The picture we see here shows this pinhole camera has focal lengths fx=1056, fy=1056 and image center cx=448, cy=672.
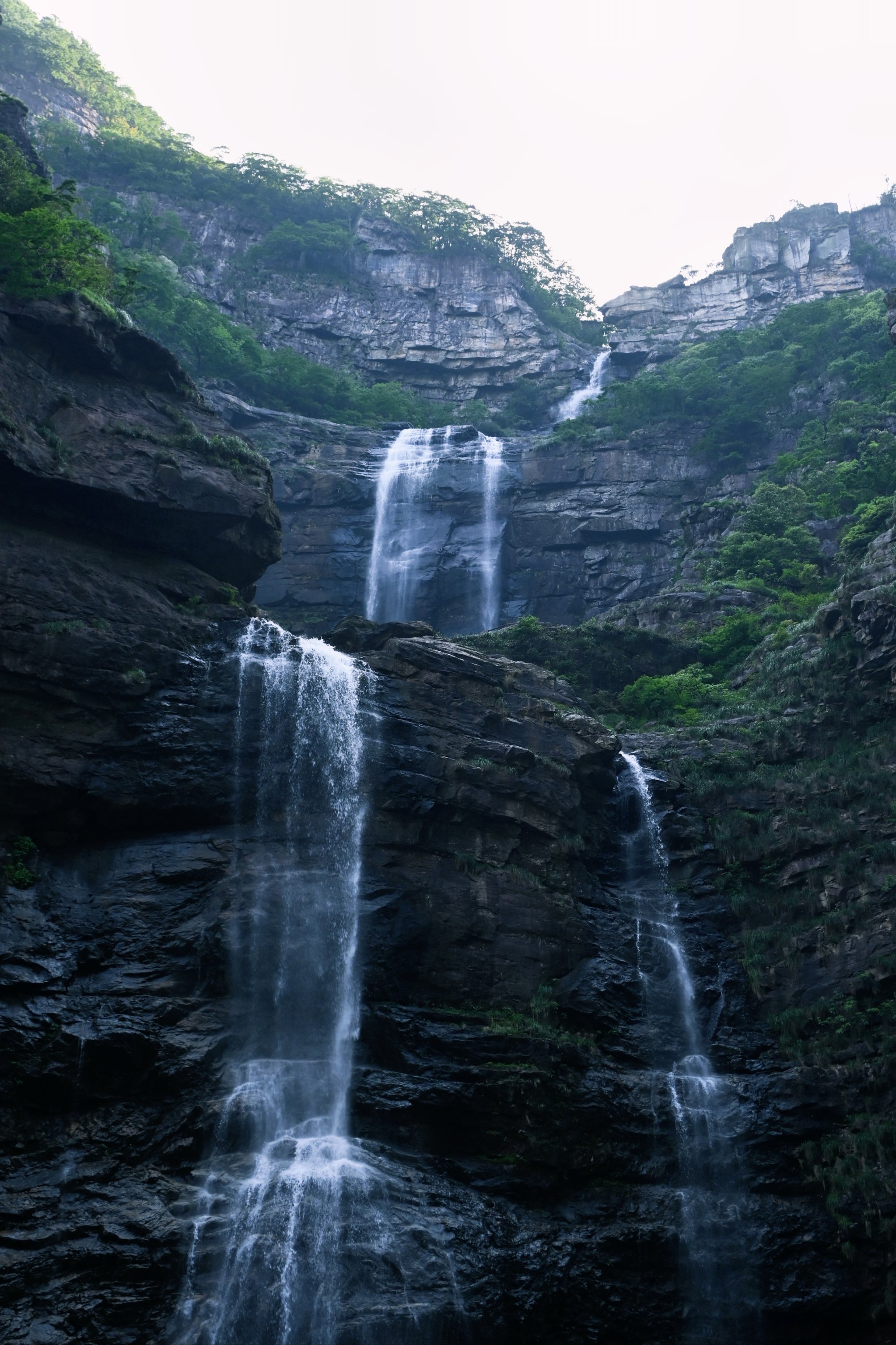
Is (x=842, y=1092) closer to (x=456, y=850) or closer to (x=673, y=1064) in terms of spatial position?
(x=673, y=1064)

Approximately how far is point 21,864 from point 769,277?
58.4m

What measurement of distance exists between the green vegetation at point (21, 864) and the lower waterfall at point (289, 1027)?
3580 mm

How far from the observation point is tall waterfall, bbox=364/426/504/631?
1639 inches

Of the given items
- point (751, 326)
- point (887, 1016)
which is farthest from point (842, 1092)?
point (751, 326)

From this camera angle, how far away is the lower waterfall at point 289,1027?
14.9 m

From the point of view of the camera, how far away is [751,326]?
61.3m

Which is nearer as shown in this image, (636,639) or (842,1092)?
(842,1092)

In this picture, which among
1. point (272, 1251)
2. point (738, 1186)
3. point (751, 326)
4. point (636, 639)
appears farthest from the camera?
point (751, 326)

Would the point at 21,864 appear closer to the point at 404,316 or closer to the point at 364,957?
the point at 364,957

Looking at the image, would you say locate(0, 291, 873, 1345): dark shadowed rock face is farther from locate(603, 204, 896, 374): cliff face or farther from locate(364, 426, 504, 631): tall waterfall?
locate(603, 204, 896, 374): cliff face

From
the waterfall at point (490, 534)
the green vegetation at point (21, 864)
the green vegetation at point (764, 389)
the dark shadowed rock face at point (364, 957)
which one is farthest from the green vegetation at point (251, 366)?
the green vegetation at point (21, 864)

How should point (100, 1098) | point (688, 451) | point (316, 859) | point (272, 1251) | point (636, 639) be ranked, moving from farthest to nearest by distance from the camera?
point (688, 451) < point (636, 639) < point (316, 859) < point (100, 1098) < point (272, 1251)

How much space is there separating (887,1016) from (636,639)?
57.2ft

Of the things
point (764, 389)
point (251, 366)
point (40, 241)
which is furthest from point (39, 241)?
point (764, 389)
